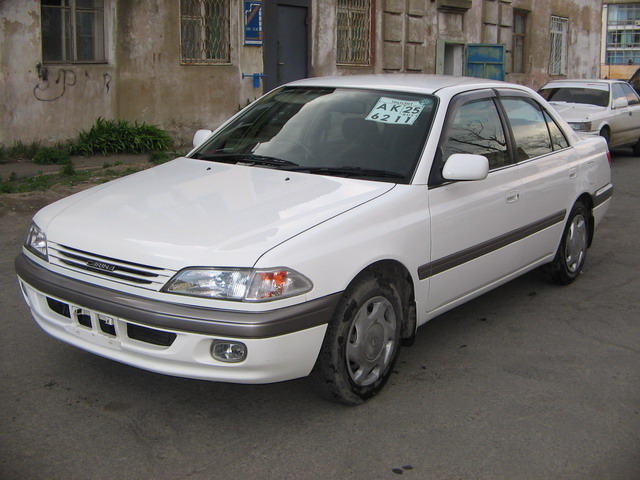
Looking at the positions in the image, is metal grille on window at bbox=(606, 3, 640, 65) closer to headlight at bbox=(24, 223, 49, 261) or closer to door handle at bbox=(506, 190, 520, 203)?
door handle at bbox=(506, 190, 520, 203)

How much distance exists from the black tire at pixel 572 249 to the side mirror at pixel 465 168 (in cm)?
187

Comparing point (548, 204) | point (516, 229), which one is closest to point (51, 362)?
point (516, 229)

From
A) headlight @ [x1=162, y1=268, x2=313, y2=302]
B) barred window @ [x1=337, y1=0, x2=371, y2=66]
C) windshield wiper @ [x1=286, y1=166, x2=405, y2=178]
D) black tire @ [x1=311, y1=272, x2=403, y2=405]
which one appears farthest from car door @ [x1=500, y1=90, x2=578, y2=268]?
barred window @ [x1=337, y1=0, x2=371, y2=66]

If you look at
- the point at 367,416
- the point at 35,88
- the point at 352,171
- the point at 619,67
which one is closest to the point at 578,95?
the point at 35,88

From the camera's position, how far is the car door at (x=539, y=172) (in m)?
5.37

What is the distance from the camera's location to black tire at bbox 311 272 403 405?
12.5 ft

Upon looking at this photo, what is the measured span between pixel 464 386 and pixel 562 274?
7.14 feet

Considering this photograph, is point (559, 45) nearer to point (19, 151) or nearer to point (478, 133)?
point (19, 151)

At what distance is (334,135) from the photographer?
482 centimetres

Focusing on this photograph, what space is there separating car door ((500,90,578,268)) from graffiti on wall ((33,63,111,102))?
8.25m

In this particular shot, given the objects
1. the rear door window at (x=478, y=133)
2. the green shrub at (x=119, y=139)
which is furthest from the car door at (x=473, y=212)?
the green shrub at (x=119, y=139)

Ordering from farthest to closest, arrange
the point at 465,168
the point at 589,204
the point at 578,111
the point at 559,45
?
the point at 559,45 < the point at 578,111 < the point at 589,204 < the point at 465,168

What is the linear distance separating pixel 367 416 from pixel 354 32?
13.9 m

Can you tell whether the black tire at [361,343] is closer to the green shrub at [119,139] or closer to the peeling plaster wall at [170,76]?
the green shrub at [119,139]
